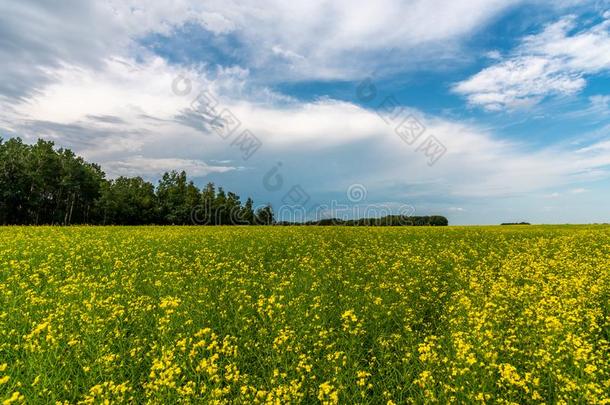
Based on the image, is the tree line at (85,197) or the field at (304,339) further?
the tree line at (85,197)

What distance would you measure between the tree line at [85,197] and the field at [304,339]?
5415 cm

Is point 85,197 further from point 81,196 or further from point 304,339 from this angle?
point 304,339

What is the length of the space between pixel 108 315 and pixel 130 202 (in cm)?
7482

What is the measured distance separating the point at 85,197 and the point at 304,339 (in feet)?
284

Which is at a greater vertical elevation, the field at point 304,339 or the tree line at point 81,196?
the tree line at point 81,196

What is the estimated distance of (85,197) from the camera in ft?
260

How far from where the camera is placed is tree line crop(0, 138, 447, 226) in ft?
218

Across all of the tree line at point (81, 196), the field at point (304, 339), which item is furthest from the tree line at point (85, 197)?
the field at point (304, 339)

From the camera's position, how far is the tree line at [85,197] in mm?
66375

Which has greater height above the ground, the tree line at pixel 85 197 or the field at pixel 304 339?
the tree line at pixel 85 197

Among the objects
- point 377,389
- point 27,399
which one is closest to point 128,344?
point 27,399

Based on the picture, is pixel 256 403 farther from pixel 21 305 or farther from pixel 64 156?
pixel 64 156

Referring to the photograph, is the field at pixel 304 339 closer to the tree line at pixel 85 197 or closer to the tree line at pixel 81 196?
the tree line at pixel 85 197

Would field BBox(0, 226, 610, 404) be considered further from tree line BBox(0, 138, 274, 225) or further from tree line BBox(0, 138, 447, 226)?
tree line BBox(0, 138, 274, 225)
